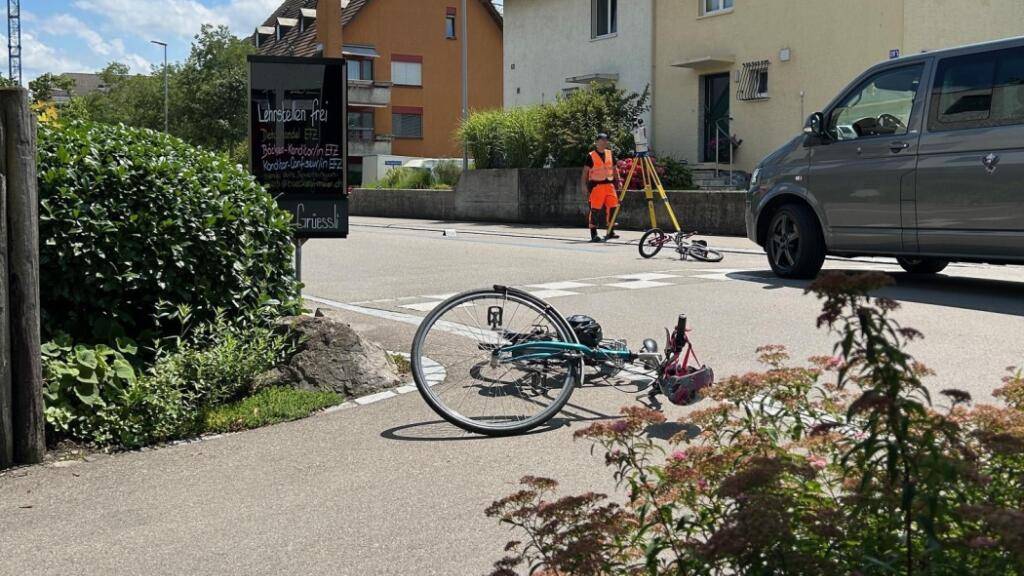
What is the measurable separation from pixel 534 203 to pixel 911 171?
667 inches

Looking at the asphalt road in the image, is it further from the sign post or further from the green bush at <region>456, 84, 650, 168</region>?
the green bush at <region>456, 84, 650, 168</region>

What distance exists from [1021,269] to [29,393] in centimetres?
1147

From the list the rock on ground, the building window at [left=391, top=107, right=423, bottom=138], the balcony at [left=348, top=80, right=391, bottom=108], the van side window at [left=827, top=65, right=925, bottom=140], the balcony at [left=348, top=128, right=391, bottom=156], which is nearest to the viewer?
the rock on ground

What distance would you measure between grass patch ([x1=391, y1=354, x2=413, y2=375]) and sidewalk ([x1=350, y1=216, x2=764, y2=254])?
34.1ft

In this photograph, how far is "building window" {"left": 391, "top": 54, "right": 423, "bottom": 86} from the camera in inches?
2490

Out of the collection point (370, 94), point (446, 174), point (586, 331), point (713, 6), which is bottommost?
point (586, 331)

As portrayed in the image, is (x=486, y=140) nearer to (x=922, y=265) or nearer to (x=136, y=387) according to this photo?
(x=922, y=265)

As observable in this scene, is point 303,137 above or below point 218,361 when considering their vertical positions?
above

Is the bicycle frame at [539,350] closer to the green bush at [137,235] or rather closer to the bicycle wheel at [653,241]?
the green bush at [137,235]

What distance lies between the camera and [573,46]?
34.3 metres

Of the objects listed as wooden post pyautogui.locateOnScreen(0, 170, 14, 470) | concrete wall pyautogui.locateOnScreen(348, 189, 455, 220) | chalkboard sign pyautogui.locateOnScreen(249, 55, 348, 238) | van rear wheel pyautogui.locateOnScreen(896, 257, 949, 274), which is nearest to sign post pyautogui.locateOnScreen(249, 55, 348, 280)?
chalkboard sign pyautogui.locateOnScreen(249, 55, 348, 238)

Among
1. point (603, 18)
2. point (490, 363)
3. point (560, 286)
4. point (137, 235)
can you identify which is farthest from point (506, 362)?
point (603, 18)

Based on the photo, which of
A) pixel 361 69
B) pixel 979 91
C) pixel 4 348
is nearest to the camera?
pixel 4 348

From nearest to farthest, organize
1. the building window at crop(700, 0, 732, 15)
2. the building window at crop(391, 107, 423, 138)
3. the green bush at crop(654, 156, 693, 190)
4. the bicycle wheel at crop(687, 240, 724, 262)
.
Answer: the bicycle wheel at crop(687, 240, 724, 262) → the green bush at crop(654, 156, 693, 190) → the building window at crop(700, 0, 732, 15) → the building window at crop(391, 107, 423, 138)
